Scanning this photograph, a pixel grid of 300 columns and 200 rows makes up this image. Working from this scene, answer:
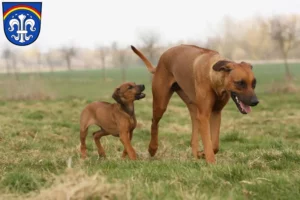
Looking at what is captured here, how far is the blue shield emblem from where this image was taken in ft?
33.7

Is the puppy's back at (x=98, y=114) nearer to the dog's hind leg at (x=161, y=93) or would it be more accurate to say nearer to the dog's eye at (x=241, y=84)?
the dog's hind leg at (x=161, y=93)

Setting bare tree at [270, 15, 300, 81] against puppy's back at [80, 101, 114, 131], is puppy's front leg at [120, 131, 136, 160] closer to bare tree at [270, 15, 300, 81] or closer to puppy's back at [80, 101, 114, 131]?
puppy's back at [80, 101, 114, 131]

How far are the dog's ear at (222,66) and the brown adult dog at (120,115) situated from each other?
2206 mm

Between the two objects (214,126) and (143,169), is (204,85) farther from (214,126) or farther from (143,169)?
(143,169)

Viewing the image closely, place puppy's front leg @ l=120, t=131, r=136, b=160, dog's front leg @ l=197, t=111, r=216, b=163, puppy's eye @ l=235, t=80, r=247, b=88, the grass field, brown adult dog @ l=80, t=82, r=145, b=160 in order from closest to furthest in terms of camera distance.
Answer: the grass field → puppy's eye @ l=235, t=80, r=247, b=88 → dog's front leg @ l=197, t=111, r=216, b=163 → puppy's front leg @ l=120, t=131, r=136, b=160 → brown adult dog @ l=80, t=82, r=145, b=160

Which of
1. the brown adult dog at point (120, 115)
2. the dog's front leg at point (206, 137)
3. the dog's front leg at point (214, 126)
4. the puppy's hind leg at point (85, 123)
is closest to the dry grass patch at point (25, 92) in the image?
the puppy's hind leg at point (85, 123)

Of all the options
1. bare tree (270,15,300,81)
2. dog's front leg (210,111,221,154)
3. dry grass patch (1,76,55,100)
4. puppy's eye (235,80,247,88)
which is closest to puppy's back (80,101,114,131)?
dog's front leg (210,111,221,154)

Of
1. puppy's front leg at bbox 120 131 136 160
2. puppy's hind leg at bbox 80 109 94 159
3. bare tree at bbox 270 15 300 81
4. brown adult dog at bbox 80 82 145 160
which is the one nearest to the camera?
puppy's front leg at bbox 120 131 136 160

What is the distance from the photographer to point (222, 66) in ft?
16.6

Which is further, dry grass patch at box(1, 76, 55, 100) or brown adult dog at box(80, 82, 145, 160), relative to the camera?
dry grass patch at box(1, 76, 55, 100)

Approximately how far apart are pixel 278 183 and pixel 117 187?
1.44 meters

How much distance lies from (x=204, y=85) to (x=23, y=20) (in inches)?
257

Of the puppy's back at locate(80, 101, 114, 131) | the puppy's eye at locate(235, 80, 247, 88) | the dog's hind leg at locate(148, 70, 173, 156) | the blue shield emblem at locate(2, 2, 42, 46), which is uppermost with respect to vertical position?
the blue shield emblem at locate(2, 2, 42, 46)

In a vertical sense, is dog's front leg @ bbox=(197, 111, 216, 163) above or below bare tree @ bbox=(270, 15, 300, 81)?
below
